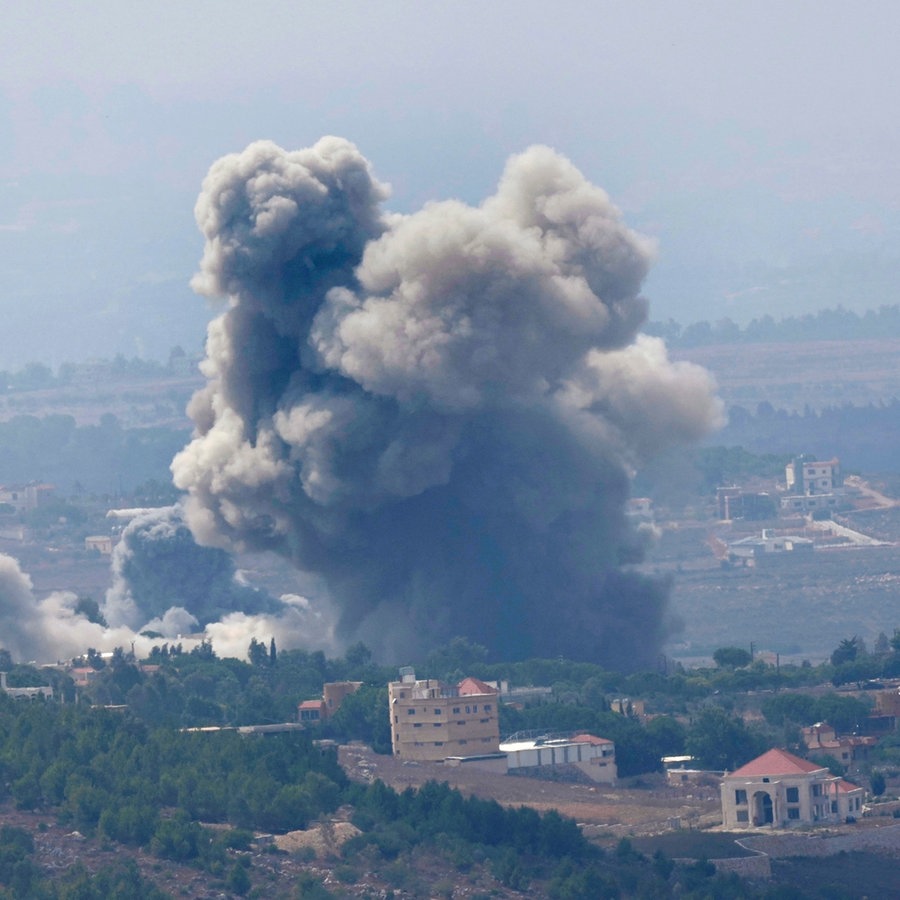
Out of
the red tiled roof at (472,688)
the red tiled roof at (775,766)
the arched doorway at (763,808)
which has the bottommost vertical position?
the arched doorway at (763,808)

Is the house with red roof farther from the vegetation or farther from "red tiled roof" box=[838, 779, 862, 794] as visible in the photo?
the vegetation

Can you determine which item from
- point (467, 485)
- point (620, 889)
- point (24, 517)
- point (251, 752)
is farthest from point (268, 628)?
point (24, 517)

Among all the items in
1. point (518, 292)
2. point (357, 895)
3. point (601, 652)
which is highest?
point (518, 292)

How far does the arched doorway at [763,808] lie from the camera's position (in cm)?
7719

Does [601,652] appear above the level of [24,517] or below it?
below

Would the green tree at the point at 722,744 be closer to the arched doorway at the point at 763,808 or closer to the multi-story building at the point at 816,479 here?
the arched doorway at the point at 763,808

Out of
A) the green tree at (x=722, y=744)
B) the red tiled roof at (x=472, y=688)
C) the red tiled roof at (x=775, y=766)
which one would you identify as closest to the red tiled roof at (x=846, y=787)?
the red tiled roof at (x=775, y=766)

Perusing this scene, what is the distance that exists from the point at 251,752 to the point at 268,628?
32230 mm

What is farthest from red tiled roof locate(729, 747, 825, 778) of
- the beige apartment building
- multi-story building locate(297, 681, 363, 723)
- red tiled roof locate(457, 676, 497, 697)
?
multi-story building locate(297, 681, 363, 723)

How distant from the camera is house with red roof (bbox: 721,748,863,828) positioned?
7706cm

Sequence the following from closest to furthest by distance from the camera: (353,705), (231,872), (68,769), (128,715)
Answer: (231,872)
(68,769)
(128,715)
(353,705)

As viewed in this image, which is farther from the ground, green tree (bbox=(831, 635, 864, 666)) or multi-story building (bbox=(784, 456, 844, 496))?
multi-story building (bbox=(784, 456, 844, 496))

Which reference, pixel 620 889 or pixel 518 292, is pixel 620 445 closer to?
pixel 518 292

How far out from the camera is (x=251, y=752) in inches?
3063
